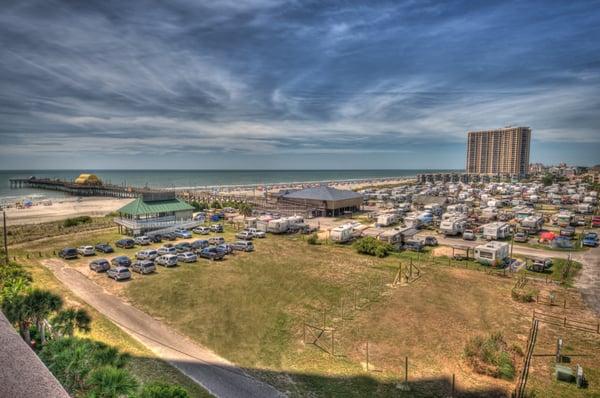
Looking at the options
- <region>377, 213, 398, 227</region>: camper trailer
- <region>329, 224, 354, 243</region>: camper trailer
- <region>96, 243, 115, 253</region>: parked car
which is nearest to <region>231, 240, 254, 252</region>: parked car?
<region>329, 224, 354, 243</region>: camper trailer

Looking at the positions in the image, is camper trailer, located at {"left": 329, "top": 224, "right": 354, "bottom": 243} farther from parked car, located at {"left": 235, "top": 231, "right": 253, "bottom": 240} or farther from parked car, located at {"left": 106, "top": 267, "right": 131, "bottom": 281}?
parked car, located at {"left": 106, "top": 267, "right": 131, "bottom": 281}

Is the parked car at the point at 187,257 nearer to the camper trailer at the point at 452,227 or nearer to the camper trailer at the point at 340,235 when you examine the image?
the camper trailer at the point at 340,235

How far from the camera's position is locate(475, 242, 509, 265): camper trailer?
33.8 meters

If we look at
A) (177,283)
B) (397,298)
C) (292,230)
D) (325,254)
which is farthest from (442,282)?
(292,230)

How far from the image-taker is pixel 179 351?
17.5 metres

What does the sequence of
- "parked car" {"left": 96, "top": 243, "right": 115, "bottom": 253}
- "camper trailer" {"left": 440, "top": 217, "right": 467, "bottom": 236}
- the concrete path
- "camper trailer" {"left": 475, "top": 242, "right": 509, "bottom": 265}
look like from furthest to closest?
"camper trailer" {"left": 440, "top": 217, "right": 467, "bottom": 236}, "parked car" {"left": 96, "top": 243, "right": 115, "bottom": 253}, "camper trailer" {"left": 475, "top": 242, "right": 509, "bottom": 265}, the concrete path

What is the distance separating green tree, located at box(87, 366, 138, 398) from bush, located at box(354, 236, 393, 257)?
3167 centimetres

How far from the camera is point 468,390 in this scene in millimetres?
14766

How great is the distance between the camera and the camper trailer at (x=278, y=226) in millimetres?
49281

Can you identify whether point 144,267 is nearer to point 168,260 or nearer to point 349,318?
point 168,260

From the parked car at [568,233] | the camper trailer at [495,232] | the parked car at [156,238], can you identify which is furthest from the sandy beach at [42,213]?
the parked car at [568,233]

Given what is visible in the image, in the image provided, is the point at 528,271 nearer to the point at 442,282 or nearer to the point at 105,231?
the point at 442,282

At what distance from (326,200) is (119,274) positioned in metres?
41.1

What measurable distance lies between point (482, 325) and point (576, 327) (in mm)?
5559
